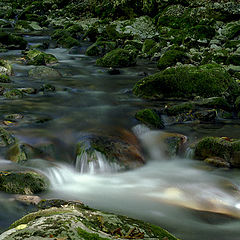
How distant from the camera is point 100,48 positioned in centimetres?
1599

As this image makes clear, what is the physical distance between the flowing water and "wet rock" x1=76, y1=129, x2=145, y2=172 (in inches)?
1.0

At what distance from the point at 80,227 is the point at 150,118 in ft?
16.5

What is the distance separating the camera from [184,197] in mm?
4180

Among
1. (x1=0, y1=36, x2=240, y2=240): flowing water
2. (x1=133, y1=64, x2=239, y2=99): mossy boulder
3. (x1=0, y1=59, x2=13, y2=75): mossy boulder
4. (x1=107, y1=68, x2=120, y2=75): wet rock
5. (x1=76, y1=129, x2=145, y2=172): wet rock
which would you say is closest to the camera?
(x1=0, y1=36, x2=240, y2=240): flowing water

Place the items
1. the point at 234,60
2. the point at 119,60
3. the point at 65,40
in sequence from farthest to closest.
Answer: the point at 65,40 → the point at 119,60 → the point at 234,60

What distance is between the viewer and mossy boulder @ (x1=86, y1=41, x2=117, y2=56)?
15711mm

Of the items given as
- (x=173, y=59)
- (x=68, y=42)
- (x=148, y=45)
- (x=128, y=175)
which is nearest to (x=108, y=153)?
(x=128, y=175)

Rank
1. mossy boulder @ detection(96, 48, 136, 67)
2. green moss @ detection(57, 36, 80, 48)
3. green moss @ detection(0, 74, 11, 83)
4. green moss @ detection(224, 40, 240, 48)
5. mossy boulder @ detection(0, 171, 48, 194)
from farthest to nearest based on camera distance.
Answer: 1. green moss @ detection(57, 36, 80, 48)
2. green moss @ detection(224, 40, 240, 48)
3. mossy boulder @ detection(96, 48, 136, 67)
4. green moss @ detection(0, 74, 11, 83)
5. mossy boulder @ detection(0, 171, 48, 194)

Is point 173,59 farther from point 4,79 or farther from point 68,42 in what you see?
point 68,42

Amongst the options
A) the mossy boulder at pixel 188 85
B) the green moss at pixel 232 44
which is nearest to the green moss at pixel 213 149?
the mossy boulder at pixel 188 85

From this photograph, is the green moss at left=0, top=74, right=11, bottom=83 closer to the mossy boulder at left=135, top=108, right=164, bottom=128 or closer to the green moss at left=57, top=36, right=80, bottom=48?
the mossy boulder at left=135, top=108, right=164, bottom=128

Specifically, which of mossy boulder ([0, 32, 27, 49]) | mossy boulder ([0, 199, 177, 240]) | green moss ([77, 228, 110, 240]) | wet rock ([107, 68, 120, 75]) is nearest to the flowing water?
mossy boulder ([0, 199, 177, 240])

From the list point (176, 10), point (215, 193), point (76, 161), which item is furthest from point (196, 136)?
point (176, 10)

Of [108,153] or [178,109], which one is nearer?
[108,153]
